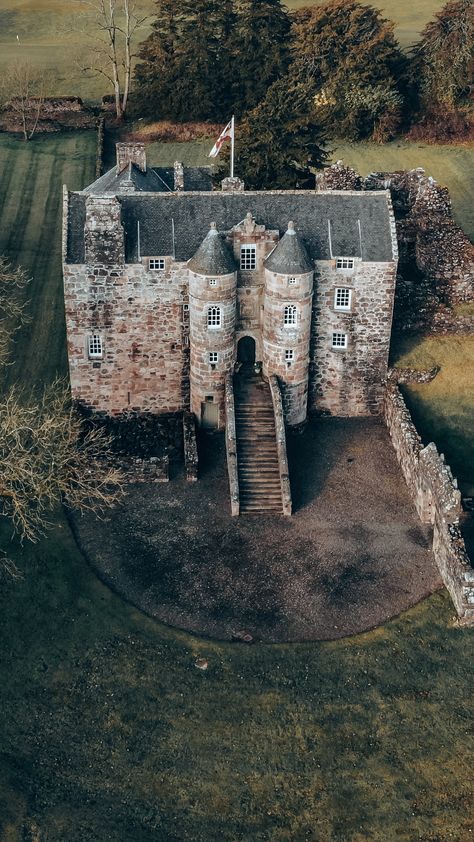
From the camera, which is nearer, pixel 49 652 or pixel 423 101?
pixel 49 652

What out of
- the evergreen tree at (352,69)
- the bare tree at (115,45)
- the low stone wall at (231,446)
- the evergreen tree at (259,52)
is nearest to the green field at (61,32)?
the bare tree at (115,45)

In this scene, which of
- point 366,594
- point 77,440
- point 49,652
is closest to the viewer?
point 49,652

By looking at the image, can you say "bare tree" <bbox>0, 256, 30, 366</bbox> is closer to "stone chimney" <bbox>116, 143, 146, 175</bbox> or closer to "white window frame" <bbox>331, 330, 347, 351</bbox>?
"stone chimney" <bbox>116, 143, 146, 175</bbox>

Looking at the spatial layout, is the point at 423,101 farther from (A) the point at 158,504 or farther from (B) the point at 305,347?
(A) the point at 158,504

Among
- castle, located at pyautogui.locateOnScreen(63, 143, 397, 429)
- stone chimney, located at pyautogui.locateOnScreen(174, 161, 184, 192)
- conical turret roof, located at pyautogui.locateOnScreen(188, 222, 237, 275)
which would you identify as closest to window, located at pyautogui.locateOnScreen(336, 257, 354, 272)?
castle, located at pyautogui.locateOnScreen(63, 143, 397, 429)

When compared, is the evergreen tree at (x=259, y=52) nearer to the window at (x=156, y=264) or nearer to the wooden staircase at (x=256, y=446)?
the window at (x=156, y=264)

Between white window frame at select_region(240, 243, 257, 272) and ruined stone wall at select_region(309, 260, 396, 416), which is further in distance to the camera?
ruined stone wall at select_region(309, 260, 396, 416)

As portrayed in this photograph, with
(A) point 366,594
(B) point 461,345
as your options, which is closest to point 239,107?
(B) point 461,345

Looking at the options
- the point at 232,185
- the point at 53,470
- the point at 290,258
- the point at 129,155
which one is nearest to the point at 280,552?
the point at 53,470
